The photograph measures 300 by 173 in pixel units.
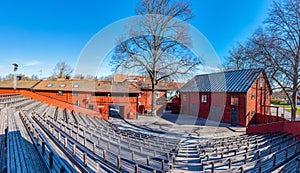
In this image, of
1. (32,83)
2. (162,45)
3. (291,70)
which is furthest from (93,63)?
(291,70)

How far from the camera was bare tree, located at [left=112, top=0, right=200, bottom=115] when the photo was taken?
19359mm

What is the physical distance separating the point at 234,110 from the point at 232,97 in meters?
1.33

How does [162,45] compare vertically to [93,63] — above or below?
above

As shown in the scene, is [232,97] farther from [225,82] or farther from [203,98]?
[203,98]

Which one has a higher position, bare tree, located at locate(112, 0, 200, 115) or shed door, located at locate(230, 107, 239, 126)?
bare tree, located at locate(112, 0, 200, 115)

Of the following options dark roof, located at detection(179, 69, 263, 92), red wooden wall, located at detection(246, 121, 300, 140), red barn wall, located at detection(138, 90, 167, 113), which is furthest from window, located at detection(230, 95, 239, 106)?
red barn wall, located at detection(138, 90, 167, 113)

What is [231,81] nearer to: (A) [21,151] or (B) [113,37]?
(B) [113,37]

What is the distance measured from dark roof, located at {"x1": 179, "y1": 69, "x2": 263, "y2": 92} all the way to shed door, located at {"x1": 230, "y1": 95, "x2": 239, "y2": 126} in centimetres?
93

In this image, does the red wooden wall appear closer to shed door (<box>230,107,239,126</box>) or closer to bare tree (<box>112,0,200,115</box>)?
shed door (<box>230,107,239,126</box>)

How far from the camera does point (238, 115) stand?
16328mm

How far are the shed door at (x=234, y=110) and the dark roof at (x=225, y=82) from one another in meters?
0.93

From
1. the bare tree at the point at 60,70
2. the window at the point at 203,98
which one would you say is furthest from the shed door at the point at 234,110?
the bare tree at the point at 60,70

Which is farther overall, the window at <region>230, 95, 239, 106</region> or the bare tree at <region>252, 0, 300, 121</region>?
the window at <region>230, 95, 239, 106</region>

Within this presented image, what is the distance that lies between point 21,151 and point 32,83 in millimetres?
24314
